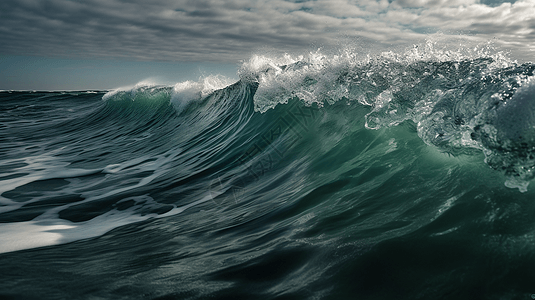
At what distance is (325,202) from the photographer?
117 inches

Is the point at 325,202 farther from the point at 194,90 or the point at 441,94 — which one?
the point at 194,90

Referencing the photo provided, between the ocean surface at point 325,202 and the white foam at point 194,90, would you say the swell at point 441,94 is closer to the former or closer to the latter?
the ocean surface at point 325,202

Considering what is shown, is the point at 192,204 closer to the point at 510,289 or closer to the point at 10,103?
the point at 510,289

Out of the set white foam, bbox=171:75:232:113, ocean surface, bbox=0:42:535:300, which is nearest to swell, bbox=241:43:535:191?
ocean surface, bbox=0:42:535:300

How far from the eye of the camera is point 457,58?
3775mm

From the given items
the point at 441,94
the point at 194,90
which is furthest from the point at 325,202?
the point at 194,90

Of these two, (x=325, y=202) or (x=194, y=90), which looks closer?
(x=325, y=202)

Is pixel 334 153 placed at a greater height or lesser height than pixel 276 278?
greater

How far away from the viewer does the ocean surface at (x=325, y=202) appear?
1.81 m

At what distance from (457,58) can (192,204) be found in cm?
329

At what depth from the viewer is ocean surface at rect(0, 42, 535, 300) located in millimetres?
1813

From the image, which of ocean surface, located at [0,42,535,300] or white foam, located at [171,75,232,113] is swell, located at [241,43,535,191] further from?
white foam, located at [171,75,232,113]

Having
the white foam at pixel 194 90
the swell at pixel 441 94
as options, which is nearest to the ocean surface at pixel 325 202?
the swell at pixel 441 94

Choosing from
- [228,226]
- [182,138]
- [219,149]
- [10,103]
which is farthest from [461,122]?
[10,103]
